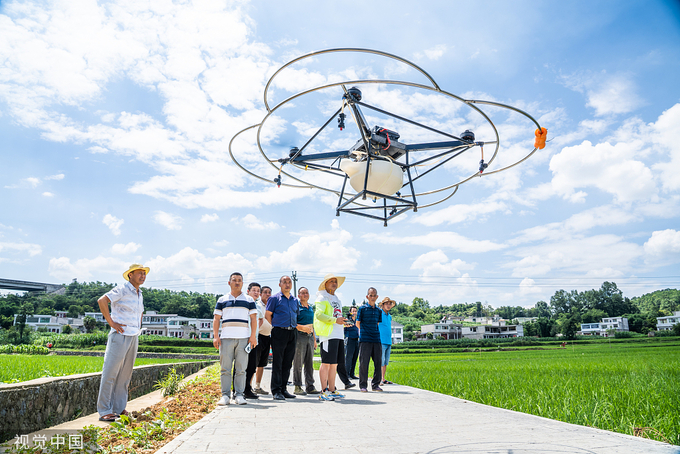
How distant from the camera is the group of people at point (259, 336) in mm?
5465

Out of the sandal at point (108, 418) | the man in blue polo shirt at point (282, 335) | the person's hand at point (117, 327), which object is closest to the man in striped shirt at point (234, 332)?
the man in blue polo shirt at point (282, 335)

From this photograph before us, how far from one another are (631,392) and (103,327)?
113771mm

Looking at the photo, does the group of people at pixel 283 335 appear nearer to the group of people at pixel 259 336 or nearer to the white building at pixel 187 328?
the group of people at pixel 259 336

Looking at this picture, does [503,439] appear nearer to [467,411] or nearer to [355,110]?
[467,411]

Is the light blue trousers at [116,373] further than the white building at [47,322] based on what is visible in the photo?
No

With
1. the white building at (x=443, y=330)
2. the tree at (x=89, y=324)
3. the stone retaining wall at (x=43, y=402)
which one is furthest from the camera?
the white building at (x=443, y=330)

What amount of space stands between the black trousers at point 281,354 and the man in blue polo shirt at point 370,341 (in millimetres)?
1676

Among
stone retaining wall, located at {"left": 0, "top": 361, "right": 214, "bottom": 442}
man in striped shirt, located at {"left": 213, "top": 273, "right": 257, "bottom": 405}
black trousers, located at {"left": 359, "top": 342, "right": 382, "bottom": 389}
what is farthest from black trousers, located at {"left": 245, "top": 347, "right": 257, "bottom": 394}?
stone retaining wall, located at {"left": 0, "top": 361, "right": 214, "bottom": 442}

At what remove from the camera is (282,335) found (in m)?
7.01

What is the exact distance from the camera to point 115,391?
5.43 m

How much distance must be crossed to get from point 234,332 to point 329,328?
154 cm

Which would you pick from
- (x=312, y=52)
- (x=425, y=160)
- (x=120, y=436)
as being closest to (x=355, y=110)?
(x=312, y=52)

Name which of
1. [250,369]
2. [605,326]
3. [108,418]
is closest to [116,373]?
[108,418]

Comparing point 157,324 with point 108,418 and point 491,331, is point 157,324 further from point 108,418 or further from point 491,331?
point 108,418
